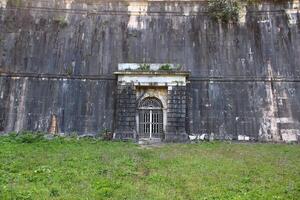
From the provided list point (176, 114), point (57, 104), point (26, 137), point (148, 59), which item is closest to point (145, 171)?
point (26, 137)

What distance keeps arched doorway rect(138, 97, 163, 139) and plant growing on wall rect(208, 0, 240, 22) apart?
6.32 metres

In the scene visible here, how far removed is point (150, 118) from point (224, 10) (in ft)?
24.9

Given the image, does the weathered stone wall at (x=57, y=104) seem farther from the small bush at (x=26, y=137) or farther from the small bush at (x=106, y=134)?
the small bush at (x=26, y=137)

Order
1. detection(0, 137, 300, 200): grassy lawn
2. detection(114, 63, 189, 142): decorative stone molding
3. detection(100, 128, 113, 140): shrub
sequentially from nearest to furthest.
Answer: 1. detection(0, 137, 300, 200): grassy lawn
2. detection(100, 128, 113, 140): shrub
3. detection(114, 63, 189, 142): decorative stone molding

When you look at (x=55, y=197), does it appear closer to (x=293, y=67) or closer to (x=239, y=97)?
(x=239, y=97)

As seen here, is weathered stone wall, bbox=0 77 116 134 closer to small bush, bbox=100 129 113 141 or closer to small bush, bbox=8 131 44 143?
small bush, bbox=100 129 113 141

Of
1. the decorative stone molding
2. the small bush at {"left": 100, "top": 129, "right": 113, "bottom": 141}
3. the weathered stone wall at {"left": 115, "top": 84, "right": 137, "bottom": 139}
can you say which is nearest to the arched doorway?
the decorative stone molding

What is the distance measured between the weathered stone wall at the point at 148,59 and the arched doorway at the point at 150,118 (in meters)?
1.47

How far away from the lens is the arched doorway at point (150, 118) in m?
20.3

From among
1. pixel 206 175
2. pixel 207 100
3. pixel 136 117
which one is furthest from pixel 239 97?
pixel 206 175

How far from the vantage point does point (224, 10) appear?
23062 millimetres

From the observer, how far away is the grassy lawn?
9.91 meters

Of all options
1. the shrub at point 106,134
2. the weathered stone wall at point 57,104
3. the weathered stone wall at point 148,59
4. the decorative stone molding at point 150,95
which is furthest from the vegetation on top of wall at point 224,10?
the shrub at point 106,134

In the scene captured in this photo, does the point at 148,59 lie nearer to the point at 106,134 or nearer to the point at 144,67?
the point at 144,67
